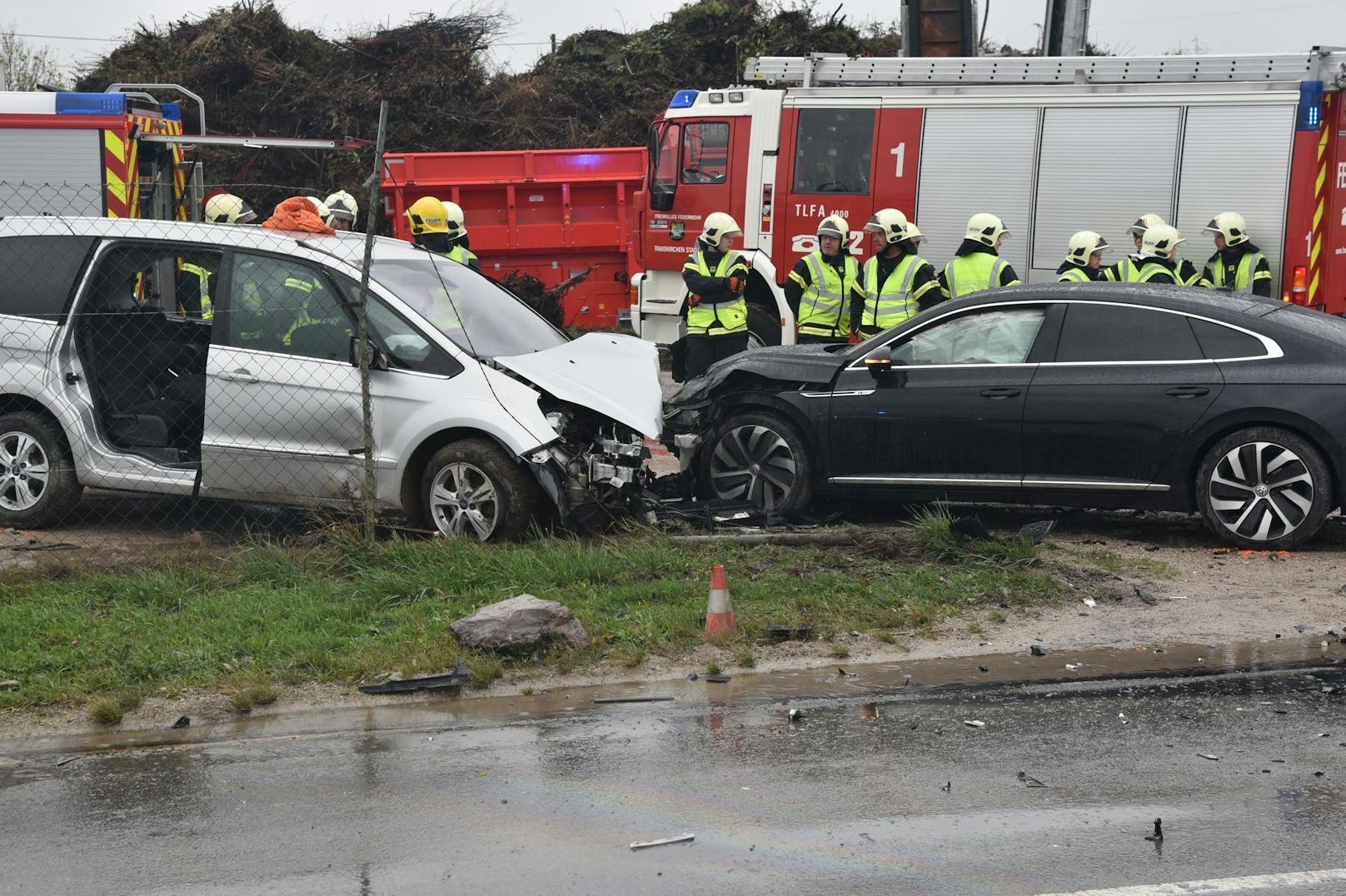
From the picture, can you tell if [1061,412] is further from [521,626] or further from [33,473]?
[33,473]

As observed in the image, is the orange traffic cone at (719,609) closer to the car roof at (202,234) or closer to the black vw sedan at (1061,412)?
the black vw sedan at (1061,412)

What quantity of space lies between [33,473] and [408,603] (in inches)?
114

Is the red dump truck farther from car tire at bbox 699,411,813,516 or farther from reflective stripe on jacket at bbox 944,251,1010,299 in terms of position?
car tire at bbox 699,411,813,516

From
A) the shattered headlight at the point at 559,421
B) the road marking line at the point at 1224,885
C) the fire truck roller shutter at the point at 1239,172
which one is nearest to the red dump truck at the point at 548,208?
the fire truck roller shutter at the point at 1239,172

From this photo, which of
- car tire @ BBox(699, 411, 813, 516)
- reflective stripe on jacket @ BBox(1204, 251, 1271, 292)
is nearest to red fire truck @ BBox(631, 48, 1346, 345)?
reflective stripe on jacket @ BBox(1204, 251, 1271, 292)

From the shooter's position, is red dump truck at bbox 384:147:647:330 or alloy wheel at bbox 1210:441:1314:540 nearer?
alloy wheel at bbox 1210:441:1314:540

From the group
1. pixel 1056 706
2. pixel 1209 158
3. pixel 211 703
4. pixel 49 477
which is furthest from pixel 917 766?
pixel 1209 158

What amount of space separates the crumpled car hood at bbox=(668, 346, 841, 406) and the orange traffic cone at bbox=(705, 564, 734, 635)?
248 cm

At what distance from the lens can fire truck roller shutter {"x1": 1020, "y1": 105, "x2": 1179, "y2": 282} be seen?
12.1 meters

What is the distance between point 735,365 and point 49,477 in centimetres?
401

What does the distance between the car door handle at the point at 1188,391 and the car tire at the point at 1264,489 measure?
0.91 ft

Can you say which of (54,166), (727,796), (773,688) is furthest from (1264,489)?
(54,166)

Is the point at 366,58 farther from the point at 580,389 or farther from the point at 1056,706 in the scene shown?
the point at 1056,706

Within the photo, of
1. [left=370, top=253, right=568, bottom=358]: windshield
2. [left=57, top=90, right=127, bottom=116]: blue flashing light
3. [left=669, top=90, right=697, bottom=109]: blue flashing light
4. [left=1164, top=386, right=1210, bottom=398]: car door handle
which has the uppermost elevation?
[left=669, top=90, right=697, bottom=109]: blue flashing light
